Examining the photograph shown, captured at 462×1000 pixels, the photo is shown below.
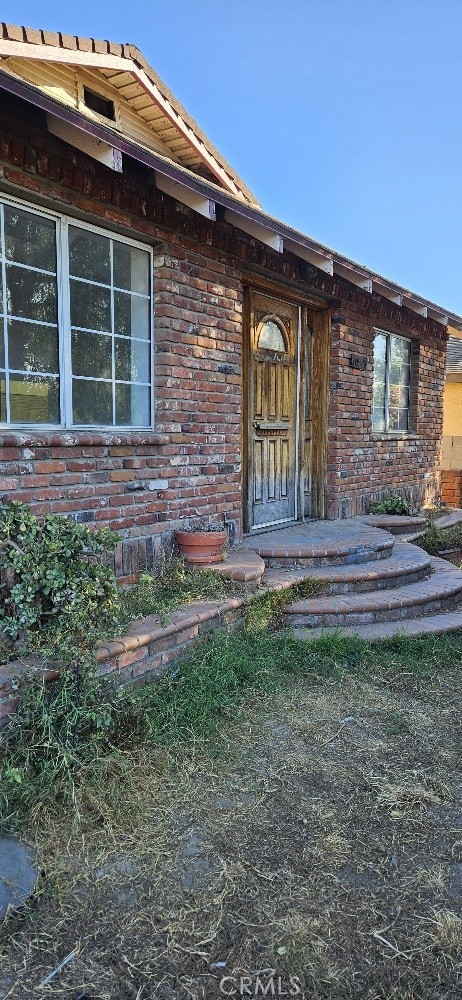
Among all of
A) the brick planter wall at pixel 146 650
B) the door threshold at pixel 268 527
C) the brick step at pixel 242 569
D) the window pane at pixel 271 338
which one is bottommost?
the brick planter wall at pixel 146 650

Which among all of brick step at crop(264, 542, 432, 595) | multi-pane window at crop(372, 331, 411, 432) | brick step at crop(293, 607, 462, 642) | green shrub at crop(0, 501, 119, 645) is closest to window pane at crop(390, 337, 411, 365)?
multi-pane window at crop(372, 331, 411, 432)

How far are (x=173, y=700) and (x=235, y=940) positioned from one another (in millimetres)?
1246

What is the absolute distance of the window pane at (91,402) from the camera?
12.2ft

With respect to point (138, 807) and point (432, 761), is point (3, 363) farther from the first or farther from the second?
point (432, 761)

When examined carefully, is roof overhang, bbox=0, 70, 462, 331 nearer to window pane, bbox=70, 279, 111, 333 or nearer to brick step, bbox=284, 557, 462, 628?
window pane, bbox=70, 279, 111, 333

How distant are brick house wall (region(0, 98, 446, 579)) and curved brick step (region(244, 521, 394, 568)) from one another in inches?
15.9

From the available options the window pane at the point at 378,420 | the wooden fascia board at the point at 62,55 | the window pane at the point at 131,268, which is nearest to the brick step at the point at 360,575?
the window pane at the point at 131,268

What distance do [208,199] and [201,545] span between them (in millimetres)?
2258

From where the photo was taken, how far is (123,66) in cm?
371

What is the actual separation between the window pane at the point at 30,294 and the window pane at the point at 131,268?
567mm

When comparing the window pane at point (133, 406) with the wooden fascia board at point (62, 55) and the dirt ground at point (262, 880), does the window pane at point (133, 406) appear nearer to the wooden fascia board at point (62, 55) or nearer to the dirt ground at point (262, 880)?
the wooden fascia board at point (62, 55)

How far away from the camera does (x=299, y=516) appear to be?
6391 millimetres

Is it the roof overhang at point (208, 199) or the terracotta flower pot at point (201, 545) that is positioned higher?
the roof overhang at point (208, 199)

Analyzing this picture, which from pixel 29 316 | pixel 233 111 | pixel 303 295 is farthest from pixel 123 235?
pixel 233 111
